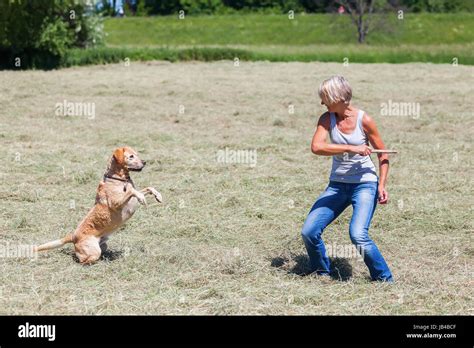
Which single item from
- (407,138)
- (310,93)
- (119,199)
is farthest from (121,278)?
(310,93)

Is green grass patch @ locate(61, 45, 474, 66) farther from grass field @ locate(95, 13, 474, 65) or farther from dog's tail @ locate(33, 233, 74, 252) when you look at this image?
dog's tail @ locate(33, 233, 74, 252)

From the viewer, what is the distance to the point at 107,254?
242 inches

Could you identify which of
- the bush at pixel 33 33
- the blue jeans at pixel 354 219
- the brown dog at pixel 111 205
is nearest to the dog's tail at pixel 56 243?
the brown dog at pixel 111 205

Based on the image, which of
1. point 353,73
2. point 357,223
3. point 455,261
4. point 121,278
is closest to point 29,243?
point 121,278

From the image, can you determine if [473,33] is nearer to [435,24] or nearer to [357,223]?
[435,24]

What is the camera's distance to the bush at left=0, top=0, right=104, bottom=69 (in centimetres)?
2633

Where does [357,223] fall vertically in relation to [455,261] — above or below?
above

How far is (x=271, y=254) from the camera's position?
639 cm

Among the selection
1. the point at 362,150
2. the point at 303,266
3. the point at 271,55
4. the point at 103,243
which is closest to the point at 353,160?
the point at 362,150

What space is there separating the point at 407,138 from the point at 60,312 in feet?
29.3

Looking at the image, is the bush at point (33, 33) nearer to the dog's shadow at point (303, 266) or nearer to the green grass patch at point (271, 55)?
the green grass patch at point (271, 55)

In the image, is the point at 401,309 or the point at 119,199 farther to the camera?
the point at 119,199
